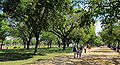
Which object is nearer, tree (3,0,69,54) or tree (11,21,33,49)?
tree (3,0,69,54)

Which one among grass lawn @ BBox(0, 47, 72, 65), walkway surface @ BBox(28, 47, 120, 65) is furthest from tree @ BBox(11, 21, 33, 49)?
walkway surface @ BBox(28, 47, 120, 65)

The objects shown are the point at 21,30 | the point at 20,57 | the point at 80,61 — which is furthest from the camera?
the point at 21,30

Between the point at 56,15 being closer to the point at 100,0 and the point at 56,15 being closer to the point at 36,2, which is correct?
the point at 36,2

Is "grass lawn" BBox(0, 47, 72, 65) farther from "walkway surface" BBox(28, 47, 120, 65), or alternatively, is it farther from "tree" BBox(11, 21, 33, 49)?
"tree" BBox(11, 21, 33, 49)

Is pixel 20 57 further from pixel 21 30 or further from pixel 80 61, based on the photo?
pixel 21 30

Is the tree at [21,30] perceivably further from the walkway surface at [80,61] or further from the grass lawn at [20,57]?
the walkway surface at [80,61]

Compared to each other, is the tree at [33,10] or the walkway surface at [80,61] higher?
the tree at [33,10]

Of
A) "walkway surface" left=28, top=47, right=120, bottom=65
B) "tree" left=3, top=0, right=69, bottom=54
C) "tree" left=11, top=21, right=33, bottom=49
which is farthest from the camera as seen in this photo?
"tree" left=11, top=21, right=33, bottom=49

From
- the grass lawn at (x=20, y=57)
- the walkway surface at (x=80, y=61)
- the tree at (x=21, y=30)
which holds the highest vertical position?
the tree at (x=21, y=30)

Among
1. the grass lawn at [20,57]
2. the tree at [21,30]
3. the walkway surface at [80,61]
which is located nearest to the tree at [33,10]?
the grass lawn at [20,57]

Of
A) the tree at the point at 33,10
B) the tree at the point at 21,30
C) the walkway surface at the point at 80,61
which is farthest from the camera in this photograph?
the tree at the point at 21,30

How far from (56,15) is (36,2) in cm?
360

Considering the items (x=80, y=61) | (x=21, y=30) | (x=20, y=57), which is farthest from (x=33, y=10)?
(x=21, y=30)

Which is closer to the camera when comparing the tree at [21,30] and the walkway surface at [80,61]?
the walkway surface at [80,61]
